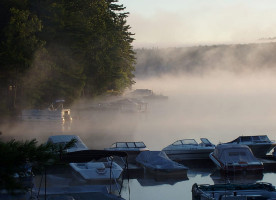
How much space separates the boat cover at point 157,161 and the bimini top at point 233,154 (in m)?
2.48

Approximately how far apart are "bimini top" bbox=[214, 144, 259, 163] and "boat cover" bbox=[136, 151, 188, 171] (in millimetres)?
2480

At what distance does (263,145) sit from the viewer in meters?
33.9

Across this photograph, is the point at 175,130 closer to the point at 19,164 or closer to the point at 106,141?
the point at 106,141

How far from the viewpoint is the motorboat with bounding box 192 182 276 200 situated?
1957 centimetres

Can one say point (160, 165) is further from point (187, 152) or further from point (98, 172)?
point (187, 152)

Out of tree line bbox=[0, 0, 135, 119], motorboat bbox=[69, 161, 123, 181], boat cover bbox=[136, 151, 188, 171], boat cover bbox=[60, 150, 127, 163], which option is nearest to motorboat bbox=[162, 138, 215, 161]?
boat cover bbox=[136, 151, 188, 171]

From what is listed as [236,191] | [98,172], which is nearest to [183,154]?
[98,172]

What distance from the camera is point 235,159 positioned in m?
28.7

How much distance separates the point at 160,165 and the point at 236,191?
809 cm

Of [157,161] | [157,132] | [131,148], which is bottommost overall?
[157,161]

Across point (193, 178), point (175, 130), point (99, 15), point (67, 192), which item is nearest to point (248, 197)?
point (67, 192)

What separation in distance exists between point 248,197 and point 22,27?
41.0m

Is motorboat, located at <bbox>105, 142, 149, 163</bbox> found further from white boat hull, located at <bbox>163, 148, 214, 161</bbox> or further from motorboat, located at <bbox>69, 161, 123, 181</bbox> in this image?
motorboat, located at <bbox>69, 161, 123, 181</bbox>

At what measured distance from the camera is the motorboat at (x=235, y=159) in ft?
91.5
